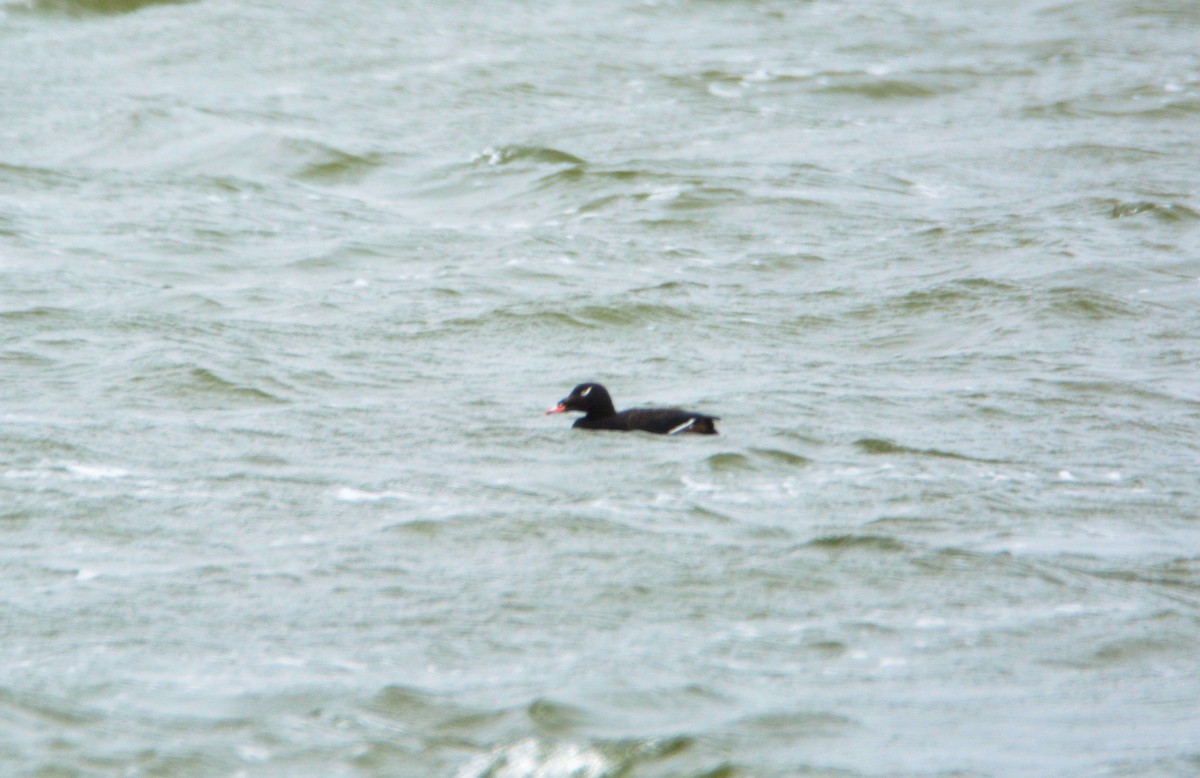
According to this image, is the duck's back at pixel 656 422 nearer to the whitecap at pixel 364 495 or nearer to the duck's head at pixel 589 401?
the duck's head at pixel 589 401

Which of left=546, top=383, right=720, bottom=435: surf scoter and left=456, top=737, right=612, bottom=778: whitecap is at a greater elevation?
left=456, top=737, right=612, bottom=778: whitecap

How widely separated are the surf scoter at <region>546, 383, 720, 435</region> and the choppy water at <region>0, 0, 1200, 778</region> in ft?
0.31

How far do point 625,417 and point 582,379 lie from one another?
1.19 m

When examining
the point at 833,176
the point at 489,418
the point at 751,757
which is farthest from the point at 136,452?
the point at 833,176

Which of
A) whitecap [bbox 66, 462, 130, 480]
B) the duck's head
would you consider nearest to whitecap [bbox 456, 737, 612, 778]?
whitecap [bbox 66, 462, 130, 480]

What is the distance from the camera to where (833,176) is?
1517 centimetres

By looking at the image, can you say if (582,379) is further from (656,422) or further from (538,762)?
(538,762)

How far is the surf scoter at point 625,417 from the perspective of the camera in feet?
29.3

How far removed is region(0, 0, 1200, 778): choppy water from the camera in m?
5.89

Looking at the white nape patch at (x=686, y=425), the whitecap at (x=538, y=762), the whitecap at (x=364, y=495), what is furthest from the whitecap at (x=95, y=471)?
the whitecap at (x=538, y=762)

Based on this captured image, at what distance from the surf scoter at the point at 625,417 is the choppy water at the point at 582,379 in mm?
95

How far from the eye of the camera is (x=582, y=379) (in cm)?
1031

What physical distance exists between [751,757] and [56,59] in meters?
14.7

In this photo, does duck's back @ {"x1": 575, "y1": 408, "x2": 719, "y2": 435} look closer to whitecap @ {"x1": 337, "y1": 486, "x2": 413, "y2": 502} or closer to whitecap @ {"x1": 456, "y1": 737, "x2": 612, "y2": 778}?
whitecap @ {"x1": 337, "y1": 486, "x2": 413, "y2": 502}
